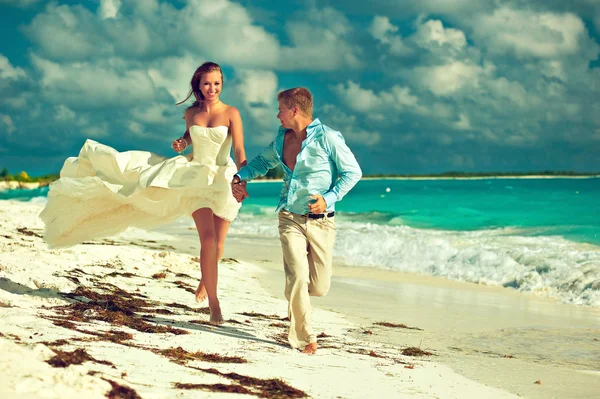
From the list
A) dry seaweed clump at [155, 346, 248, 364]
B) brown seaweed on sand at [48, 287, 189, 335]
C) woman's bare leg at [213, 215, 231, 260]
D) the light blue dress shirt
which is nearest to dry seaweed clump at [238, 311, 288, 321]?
woman's bare leg at [213, 215, 231, 260]

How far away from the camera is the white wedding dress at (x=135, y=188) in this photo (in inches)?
263

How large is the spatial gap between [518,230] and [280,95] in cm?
2088

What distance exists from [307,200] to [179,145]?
75.0 inches

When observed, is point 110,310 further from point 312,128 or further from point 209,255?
point 312,128

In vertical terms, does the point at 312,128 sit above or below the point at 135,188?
above

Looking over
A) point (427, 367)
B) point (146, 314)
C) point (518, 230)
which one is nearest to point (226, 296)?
point (146, 314)

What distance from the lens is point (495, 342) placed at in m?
7.34

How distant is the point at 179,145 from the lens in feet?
22.9

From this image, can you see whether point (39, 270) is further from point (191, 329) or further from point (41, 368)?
point (41, 368)

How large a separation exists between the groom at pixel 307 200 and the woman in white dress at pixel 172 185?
1.09 meters

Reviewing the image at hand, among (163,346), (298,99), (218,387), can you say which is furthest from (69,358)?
(298,99)

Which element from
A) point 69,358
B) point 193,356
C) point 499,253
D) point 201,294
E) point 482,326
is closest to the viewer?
point 69,358

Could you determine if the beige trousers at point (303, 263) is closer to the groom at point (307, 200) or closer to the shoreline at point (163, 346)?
the groom at point (307, 200)

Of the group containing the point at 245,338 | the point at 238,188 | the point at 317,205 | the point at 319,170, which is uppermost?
the point at 319,170
